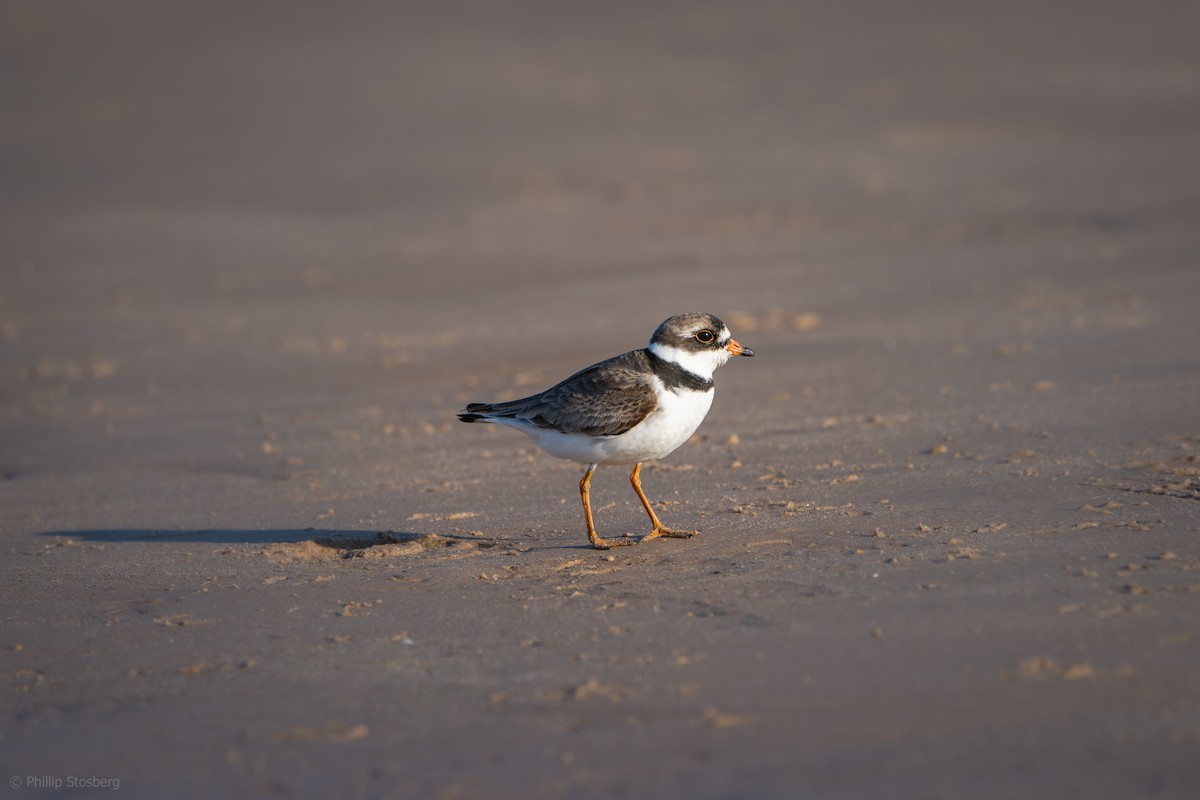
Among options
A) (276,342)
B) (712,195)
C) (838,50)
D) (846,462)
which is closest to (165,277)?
(276,342)

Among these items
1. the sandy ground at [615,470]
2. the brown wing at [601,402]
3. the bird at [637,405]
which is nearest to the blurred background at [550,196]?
the sandy ground at [615,470]

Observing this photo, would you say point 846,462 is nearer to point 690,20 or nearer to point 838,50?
point 838,50

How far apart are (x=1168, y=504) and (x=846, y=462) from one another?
2.07 m

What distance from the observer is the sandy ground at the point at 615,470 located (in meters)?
4.70

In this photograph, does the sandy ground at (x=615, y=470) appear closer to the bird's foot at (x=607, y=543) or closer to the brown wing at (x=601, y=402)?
the bird's foot at (x=607, y=543)

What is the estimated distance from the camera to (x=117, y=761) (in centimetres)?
484

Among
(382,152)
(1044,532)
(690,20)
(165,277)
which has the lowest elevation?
(1044,532)

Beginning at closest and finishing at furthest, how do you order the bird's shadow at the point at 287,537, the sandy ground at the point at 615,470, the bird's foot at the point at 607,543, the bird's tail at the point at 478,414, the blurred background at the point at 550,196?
the sandy ground at the point at 615,470 < the bird's foot at the point at 607,543 < the bird's shadow at the point at 287,537 < the bird's tail at the point at 478,414 < the blurred background at the point at 550,196

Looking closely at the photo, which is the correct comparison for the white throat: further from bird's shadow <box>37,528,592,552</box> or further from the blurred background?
the blurred background

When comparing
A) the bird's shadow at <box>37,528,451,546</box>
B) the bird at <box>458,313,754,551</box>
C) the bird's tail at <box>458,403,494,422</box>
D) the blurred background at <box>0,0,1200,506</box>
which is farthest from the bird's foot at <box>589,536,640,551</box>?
the blurred background at <box>0,0,1200,506</box>

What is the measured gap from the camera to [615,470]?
8867 mm

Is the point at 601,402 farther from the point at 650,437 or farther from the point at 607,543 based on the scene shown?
the point at 607,543

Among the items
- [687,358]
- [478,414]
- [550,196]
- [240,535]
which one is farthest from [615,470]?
→ [550,196]

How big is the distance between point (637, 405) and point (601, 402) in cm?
21
